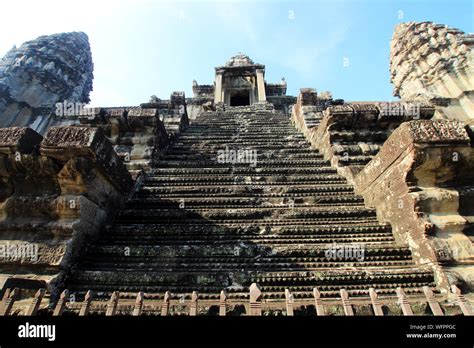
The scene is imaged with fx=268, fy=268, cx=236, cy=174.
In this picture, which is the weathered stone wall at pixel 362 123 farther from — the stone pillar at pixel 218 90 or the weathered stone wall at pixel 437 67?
the weathered stone wall at pixel 437 67

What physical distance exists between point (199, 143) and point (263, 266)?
15.6 feet

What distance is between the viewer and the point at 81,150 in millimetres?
3008

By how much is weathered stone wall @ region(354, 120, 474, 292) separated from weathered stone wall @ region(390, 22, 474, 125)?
1858cm

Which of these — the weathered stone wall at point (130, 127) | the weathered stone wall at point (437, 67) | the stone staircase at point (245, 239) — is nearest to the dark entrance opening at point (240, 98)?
the weathered stone wall at point (437, 67)

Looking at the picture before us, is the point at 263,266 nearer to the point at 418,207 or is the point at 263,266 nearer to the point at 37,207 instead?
the point at 418,207

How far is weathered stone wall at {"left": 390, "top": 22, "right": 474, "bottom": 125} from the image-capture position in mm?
19255

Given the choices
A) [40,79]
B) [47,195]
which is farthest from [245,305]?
[40,79]

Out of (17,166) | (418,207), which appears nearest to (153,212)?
(17,166)

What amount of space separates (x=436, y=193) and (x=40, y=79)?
3386 cm

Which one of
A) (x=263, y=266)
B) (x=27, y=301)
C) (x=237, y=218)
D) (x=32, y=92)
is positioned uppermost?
(x=32, y=92)

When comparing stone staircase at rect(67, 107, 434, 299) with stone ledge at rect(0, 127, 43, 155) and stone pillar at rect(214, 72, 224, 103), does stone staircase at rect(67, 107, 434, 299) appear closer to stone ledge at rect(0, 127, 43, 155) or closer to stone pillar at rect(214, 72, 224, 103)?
stone ledge at rect(0, 127, 43, 155)

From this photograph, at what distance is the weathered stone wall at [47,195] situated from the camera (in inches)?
109

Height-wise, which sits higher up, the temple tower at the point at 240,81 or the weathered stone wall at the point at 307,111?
the temple tower at the point at 240,81

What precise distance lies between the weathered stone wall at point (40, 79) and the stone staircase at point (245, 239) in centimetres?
2595
